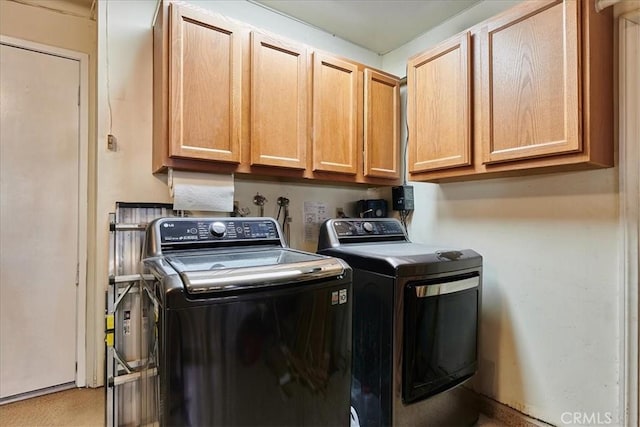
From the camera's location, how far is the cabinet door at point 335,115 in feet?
6.72

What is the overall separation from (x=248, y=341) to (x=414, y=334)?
80cm

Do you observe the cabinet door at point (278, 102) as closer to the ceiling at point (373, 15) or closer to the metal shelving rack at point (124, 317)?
the ceiling at point (373, 15)

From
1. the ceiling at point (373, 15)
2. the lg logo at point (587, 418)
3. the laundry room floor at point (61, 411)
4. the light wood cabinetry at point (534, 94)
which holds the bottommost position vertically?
the laundry room floor at point (61, 411)

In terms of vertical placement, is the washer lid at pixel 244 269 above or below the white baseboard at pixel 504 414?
above

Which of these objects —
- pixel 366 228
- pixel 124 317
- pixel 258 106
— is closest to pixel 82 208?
pixel 124 317

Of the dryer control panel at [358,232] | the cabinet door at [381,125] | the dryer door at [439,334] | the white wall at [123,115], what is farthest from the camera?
the cabinet door at [381,125]

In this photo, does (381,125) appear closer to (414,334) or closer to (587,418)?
(414,334)

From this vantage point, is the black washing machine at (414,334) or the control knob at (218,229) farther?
the control knob at (218,229)

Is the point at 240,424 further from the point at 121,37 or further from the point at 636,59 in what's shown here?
the point at 636,59

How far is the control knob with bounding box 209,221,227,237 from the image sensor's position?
5.34 ft

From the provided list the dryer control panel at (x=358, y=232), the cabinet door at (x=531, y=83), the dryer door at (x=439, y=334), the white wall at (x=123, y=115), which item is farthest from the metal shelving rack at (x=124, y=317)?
the cabinet door at (x=531, y=83)

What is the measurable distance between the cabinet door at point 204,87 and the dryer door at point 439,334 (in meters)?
1.17

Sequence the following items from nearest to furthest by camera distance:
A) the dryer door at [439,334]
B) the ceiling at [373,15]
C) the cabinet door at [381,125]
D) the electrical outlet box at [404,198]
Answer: the dryer door at [439,334] → the ceiling at [373,15] → the cabinet door at [381,125] → the electrical outlet box at [404,198]

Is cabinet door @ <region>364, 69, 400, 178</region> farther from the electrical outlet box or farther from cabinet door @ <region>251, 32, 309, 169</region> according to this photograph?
cabinet door @ <region>251, 32, 309, 169</region>
